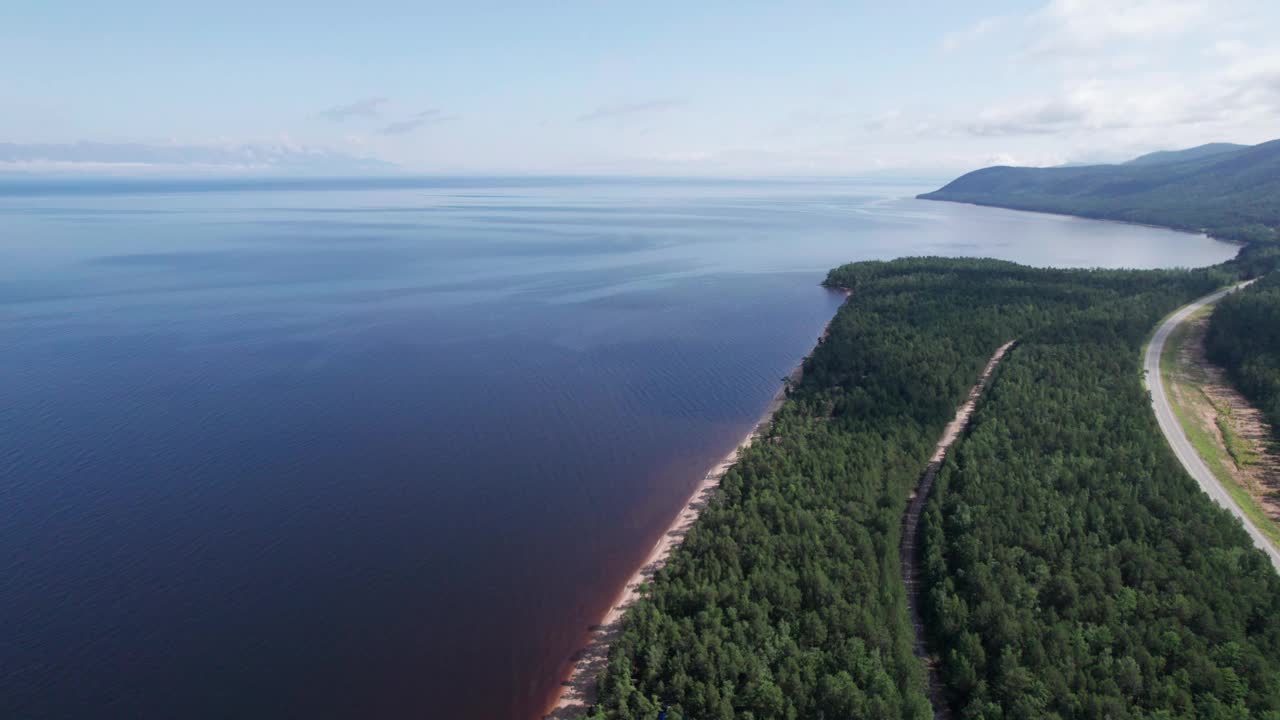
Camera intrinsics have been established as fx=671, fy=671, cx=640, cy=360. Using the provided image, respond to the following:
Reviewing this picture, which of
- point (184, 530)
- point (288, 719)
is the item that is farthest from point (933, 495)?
point (184, 530)

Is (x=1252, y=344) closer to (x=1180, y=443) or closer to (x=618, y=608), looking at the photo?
(x=1180, y=443)

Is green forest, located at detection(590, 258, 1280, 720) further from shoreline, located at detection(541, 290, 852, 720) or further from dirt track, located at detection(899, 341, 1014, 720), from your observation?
shoreline, located at detection(541, 290, 852, 720)

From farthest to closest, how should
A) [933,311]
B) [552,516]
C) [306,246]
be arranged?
[306,246] → [933,311] → [552,516]

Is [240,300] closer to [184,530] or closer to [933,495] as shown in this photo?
[184,530]

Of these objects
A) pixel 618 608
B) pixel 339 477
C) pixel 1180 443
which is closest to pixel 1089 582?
pixel 618 608

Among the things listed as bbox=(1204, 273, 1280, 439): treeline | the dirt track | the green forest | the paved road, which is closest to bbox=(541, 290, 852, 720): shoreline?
the green forest
